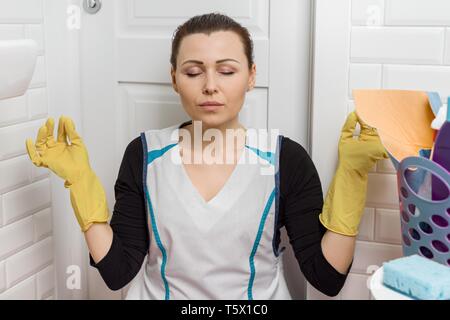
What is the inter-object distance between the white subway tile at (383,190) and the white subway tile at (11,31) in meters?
0.87

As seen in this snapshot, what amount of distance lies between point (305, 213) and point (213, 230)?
21 centimetres

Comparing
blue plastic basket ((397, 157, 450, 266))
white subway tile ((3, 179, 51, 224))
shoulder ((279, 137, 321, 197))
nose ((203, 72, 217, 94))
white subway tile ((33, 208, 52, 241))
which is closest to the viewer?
blue plastic basket ((397, 157, 450, 266))

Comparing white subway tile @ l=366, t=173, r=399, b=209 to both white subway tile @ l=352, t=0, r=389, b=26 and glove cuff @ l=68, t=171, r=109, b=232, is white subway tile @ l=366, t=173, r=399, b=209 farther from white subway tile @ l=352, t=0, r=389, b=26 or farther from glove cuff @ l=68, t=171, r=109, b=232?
glove cuff @ l=68, t=171, r=109, b=232

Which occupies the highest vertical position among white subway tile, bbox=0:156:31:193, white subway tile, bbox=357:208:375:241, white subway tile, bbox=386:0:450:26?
white subway tile, bbox=386:0:450:26

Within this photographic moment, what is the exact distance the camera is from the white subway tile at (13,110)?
138cm

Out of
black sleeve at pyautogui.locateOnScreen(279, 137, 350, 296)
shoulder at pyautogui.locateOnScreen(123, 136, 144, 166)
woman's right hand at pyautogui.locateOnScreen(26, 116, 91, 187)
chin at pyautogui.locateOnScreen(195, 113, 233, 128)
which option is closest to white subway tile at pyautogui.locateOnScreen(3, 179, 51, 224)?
woman's right hand at pyautogui.locateOnScreen(26, 116, 91, 187)

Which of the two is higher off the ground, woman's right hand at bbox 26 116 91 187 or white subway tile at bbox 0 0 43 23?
white subway tile at bbox 0 0 43 23

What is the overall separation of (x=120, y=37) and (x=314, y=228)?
0.71 meters

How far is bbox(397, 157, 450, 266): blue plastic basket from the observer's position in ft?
3.15

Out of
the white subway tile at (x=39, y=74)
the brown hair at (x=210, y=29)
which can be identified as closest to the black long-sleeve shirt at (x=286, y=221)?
the brown hair at (x=210, y=29)

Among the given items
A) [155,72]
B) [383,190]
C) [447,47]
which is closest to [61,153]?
[155,72]

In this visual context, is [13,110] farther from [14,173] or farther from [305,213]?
[305,213]

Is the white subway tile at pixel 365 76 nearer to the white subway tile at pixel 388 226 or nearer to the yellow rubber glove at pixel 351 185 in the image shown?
the yellow rubber glove at pixel 351 185
